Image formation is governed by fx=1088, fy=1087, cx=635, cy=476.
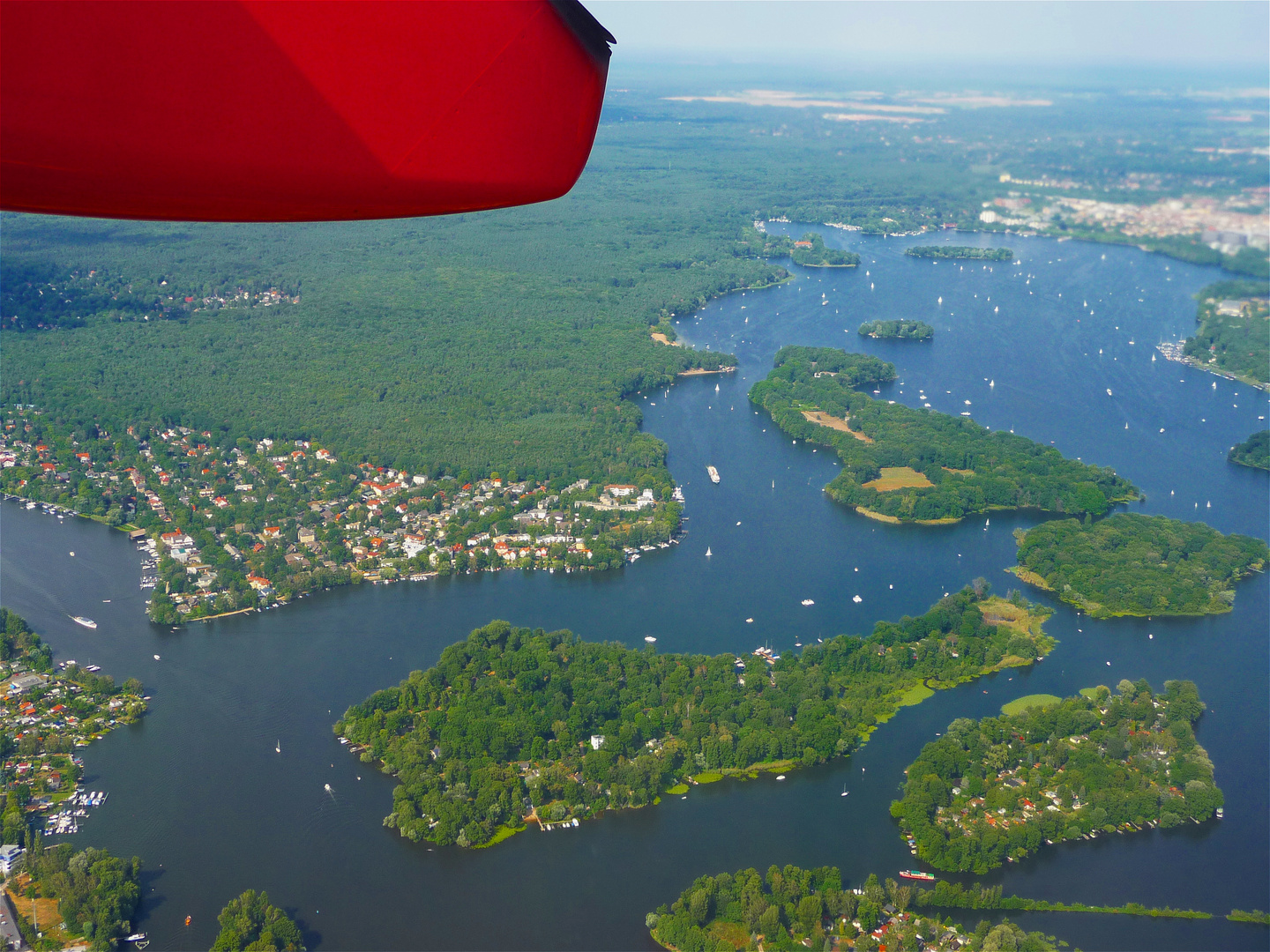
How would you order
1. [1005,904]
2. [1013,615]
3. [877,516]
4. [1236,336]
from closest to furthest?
[1005,904] → [1013,615] → [877,516] → [1236,336]

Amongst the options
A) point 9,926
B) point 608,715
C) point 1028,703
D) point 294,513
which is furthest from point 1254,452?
point 9,926

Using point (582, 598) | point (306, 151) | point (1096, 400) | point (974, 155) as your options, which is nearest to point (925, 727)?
point (582, 598)

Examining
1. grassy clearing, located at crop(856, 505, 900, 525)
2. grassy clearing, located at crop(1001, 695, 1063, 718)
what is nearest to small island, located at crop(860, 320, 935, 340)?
grassy clearing, located at crop(856, 505, 900, 525)

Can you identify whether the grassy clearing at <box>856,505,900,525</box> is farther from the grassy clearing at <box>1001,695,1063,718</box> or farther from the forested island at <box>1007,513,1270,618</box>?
the grassy clearing at <box>1001,695,1063,718</box>

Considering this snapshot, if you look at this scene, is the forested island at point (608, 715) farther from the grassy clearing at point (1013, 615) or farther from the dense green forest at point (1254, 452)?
the dense green forest at point (1254, 452)

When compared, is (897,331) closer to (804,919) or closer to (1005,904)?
(1005,904)

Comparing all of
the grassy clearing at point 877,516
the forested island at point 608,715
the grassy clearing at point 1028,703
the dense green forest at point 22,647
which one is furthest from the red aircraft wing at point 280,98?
the grassy clearing at point 877,516

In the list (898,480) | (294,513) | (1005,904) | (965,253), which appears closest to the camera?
(1005,904)
